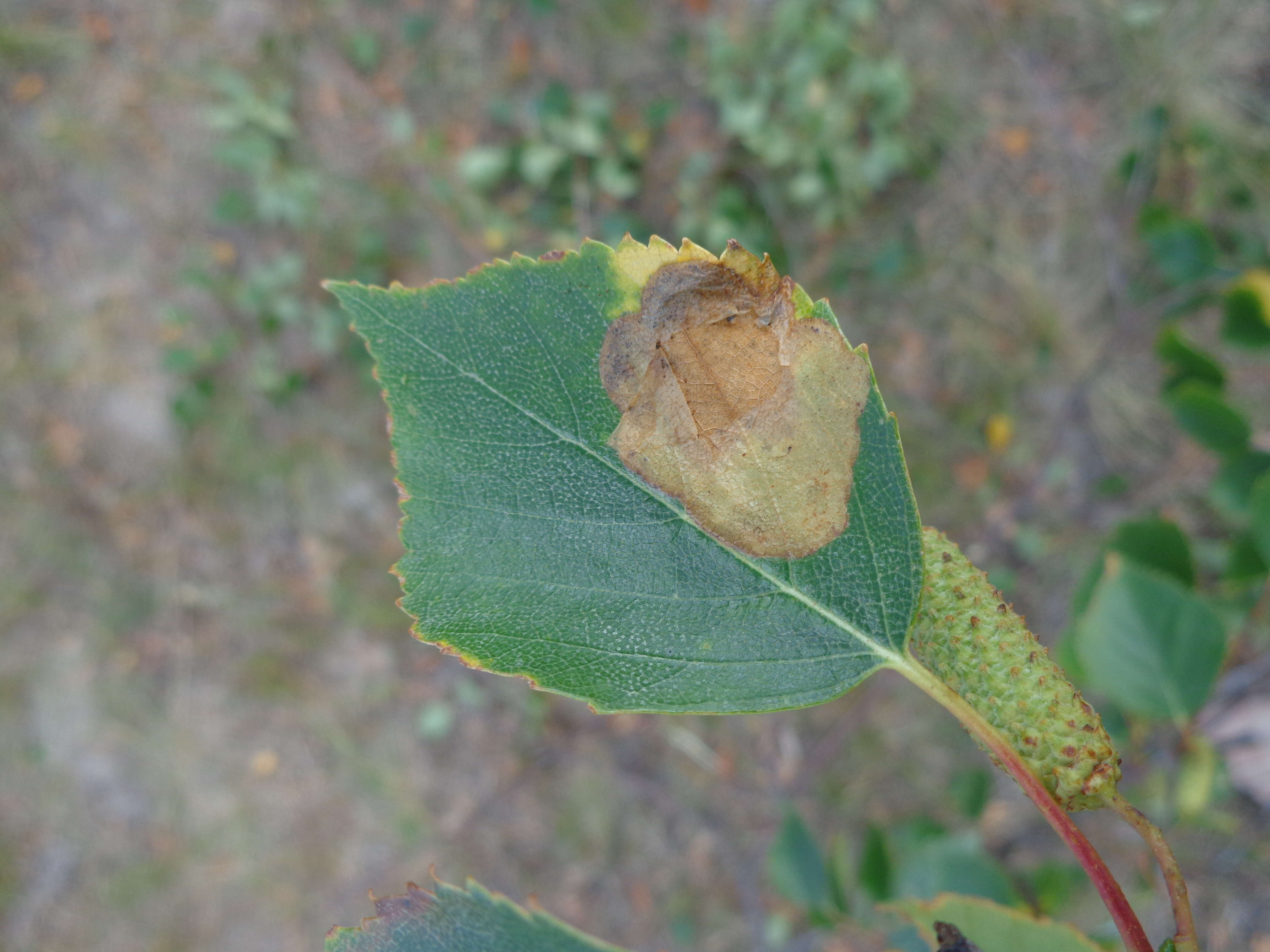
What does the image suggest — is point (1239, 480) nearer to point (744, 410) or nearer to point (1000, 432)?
point (1000, 432)

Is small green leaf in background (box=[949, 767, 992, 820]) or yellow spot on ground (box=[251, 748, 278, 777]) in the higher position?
small green leaf in background (box=[949, 767, 992, 820])

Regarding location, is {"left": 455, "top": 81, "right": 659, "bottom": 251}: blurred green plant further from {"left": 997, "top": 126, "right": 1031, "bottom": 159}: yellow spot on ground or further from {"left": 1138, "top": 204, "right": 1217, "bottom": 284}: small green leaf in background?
{"left": 1138, "top": 204, "right": 1217, "bottom": 284}: small green leaf in background

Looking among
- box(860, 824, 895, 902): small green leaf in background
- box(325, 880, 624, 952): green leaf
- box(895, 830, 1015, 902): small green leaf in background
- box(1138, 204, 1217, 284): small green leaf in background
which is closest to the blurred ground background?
box(860, 824, 895, 902): small green leaf in background

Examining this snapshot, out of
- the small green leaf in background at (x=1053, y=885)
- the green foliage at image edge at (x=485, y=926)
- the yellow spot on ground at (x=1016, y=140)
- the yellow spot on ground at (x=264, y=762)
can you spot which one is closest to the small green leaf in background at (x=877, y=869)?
the small green leaf in background at (x=1053, y=885)

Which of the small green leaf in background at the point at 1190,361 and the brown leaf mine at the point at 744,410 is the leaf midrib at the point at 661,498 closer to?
the brown leaf mine at the point at 744,410

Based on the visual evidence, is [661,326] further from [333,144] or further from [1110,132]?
[333,144]

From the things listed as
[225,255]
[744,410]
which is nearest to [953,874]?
[744,410]
